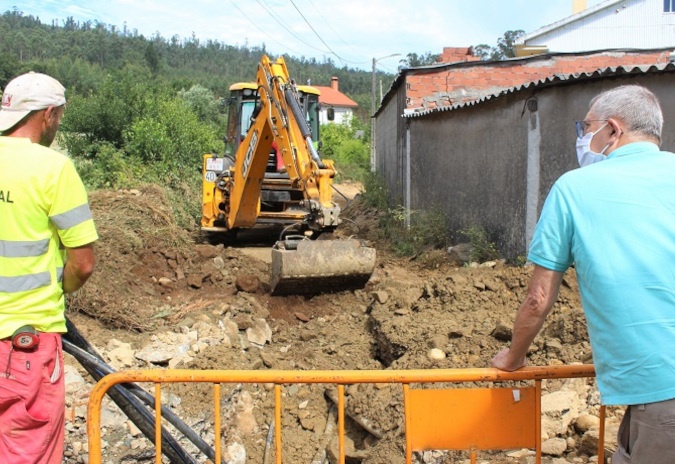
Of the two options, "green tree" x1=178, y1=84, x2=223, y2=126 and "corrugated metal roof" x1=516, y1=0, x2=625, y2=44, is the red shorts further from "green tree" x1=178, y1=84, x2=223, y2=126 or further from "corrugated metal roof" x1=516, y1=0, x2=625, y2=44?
"green tree" x1=178, y1=84, x2=223, y2=126

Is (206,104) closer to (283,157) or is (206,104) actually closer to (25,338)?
(283,157)

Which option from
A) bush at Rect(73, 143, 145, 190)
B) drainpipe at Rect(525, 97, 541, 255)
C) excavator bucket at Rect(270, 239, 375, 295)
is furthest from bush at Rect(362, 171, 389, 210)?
excavator bucket at Rect(270, 239, 375, 295)

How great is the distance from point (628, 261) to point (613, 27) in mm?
32832

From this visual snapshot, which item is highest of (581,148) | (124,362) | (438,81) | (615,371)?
(438,81)

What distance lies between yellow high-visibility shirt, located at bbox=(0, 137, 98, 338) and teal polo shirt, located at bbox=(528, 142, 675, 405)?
1.91 meters

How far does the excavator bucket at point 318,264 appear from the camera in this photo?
746 cm

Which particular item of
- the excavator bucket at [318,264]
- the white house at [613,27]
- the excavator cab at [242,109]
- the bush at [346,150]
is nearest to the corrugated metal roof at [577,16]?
the white house at [613,27]

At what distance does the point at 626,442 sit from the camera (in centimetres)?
218

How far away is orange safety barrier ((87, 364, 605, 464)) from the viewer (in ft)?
8.86

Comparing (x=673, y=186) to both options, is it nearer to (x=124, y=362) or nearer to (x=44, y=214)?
(x=44, y=214)

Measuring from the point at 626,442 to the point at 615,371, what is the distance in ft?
0.94

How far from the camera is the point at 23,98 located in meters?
2.63

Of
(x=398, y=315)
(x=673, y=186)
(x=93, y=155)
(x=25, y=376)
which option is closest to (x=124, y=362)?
(x=398, y=315)

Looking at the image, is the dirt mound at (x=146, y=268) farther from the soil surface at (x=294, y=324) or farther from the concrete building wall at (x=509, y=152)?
the concrete building wall at (x=509, y=152)
